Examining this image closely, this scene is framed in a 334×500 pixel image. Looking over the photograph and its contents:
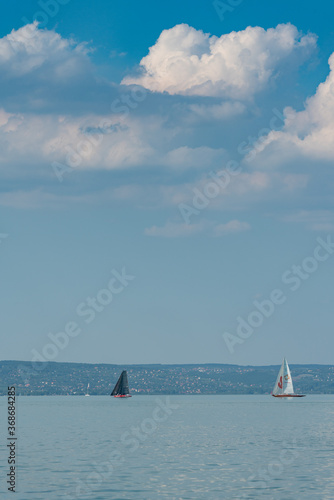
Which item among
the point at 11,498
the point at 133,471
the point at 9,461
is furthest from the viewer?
the point at 9,461

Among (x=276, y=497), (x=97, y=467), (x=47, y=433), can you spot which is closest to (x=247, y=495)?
(x=276, y=497)

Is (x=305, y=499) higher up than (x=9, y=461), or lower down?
lower down

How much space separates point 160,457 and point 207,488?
2115cm

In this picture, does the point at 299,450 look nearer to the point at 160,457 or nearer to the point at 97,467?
the point at 160,457

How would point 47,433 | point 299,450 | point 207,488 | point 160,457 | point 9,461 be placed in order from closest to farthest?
point 207,488 → point 9,461 → point 160,457 → point 299,450 → point 47,433

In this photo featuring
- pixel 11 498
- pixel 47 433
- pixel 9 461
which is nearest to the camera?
pixel 11 498

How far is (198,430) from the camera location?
123 metres

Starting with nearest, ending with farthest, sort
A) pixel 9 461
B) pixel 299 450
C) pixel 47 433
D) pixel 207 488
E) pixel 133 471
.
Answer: pixel 207 488 < pixel 133 471 < pixel 9 461 < pixel 299 450 < pixel 47 433

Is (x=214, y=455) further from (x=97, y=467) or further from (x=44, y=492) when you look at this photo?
(x=44, y=492)

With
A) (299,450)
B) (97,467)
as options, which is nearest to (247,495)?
(97,467)

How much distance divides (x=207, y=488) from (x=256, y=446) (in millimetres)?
34718

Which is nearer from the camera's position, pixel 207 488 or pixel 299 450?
pixel 207 488

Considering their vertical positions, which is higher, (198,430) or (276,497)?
(198,430)

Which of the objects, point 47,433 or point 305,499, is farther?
point 47,433
